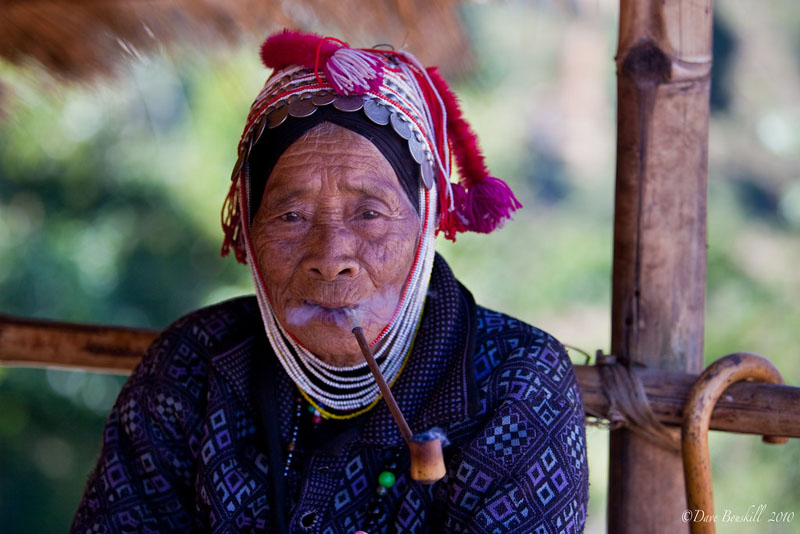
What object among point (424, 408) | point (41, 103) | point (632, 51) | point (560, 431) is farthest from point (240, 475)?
point (41, 103)

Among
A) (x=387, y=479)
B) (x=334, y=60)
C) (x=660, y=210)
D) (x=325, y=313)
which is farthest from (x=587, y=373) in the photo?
(x=334, y=60)

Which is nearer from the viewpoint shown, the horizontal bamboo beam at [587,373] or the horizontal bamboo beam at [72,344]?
the horizontal bamboo beam at [587,373]

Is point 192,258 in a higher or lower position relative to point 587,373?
higher

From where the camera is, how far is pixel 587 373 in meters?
2.02

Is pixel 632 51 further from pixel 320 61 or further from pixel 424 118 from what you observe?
pixel 320 61

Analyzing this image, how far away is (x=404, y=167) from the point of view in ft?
5.85

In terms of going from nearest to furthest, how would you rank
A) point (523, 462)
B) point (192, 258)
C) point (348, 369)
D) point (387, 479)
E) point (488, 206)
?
point (523, 462) → point (387, 479) → point (348, 369) → point (488, 206) → point (192, 258)

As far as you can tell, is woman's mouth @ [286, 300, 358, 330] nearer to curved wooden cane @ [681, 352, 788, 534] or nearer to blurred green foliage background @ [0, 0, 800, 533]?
curved wooden cane @ [681, 352, 788, 534]

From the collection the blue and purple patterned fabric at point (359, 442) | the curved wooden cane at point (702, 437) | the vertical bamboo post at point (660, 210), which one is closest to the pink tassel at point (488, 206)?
the blue and purple patterned fabric at point (359, 442)

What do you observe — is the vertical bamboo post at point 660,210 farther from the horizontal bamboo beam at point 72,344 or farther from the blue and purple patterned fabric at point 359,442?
the horizontal bamboo beam at point 72,344

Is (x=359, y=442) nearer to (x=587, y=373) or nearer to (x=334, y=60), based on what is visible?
(x=587, y=373)

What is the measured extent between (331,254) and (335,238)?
0.04 metres

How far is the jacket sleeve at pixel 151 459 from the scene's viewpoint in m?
1.83

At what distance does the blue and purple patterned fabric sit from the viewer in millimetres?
1617
